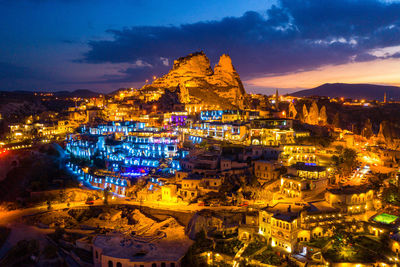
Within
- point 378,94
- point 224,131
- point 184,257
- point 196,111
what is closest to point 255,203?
point 184,257

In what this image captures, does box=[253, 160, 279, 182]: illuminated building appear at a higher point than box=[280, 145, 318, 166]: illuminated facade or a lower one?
lower

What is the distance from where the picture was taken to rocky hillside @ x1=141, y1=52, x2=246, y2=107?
239 feet

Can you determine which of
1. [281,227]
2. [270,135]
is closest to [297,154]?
[270,135]

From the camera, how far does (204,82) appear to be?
3152 inches

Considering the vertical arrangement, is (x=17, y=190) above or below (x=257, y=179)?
below

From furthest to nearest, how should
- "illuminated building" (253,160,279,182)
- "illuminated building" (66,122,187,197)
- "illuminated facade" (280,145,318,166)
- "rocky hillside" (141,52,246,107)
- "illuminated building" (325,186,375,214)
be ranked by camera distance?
1. "rocky hillside" (141,52,246,107)
2. "illuminated building" (66,122,187,197)
3. "illuminated facade" (280,145,318,166)
4. "illuminated building" (253,160,279,182)
5. "illuminated building" (325,186,375,214)

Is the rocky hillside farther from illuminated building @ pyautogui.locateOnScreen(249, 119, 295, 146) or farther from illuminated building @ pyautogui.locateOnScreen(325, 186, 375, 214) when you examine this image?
illuminated building @ pyautogui.locateOnScreen(325, 186, 375, 214)

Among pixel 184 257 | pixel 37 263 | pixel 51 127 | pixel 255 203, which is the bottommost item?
pixel 37 263

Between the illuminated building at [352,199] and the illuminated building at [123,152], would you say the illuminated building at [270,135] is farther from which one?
the illuminated building at [352,199]

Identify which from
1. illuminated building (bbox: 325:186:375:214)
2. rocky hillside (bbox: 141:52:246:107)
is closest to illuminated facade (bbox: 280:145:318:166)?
illuminated building (bbox: 325:186:375:214)

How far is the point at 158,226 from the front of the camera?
27.6 m

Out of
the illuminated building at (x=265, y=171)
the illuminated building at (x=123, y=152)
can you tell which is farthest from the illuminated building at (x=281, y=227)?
the illuminated building at (x=123, y=152)

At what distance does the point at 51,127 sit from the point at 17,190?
24.0 m

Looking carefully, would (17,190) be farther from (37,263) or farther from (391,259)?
(391,259)
